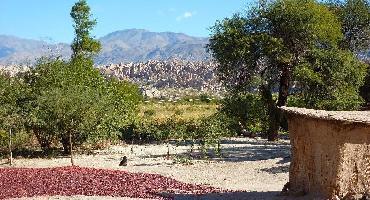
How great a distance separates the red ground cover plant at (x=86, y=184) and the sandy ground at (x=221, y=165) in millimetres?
1492

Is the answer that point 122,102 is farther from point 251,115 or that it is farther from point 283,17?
point 283,17

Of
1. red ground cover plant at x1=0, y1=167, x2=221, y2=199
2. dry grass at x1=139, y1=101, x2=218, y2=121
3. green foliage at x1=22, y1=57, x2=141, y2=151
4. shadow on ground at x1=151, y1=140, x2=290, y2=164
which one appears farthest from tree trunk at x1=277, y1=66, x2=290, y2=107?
dry grass at x1=139, y1=101, x2=218, y2=121

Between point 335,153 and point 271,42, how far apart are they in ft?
87.5

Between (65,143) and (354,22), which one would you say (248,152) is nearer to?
(65,143)

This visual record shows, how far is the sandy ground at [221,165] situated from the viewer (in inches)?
1095

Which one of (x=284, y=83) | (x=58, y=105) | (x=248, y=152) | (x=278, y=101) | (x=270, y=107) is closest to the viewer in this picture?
(x=58, y=105)

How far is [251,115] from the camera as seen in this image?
56188 millimetres

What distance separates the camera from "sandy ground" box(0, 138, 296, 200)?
2781 cm

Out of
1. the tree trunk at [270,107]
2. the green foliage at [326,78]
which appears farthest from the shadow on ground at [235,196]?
the tree trunk at [270,107]

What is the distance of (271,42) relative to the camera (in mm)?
45656

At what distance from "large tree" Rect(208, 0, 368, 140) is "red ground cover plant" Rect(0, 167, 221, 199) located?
19414 millimetres

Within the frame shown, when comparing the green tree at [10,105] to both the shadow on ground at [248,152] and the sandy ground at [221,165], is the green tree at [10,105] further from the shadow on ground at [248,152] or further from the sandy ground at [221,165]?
the shadow on ground at [248,152]

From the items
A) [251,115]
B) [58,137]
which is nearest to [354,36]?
[251,115]

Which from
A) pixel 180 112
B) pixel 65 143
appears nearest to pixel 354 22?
pixel 65 143
